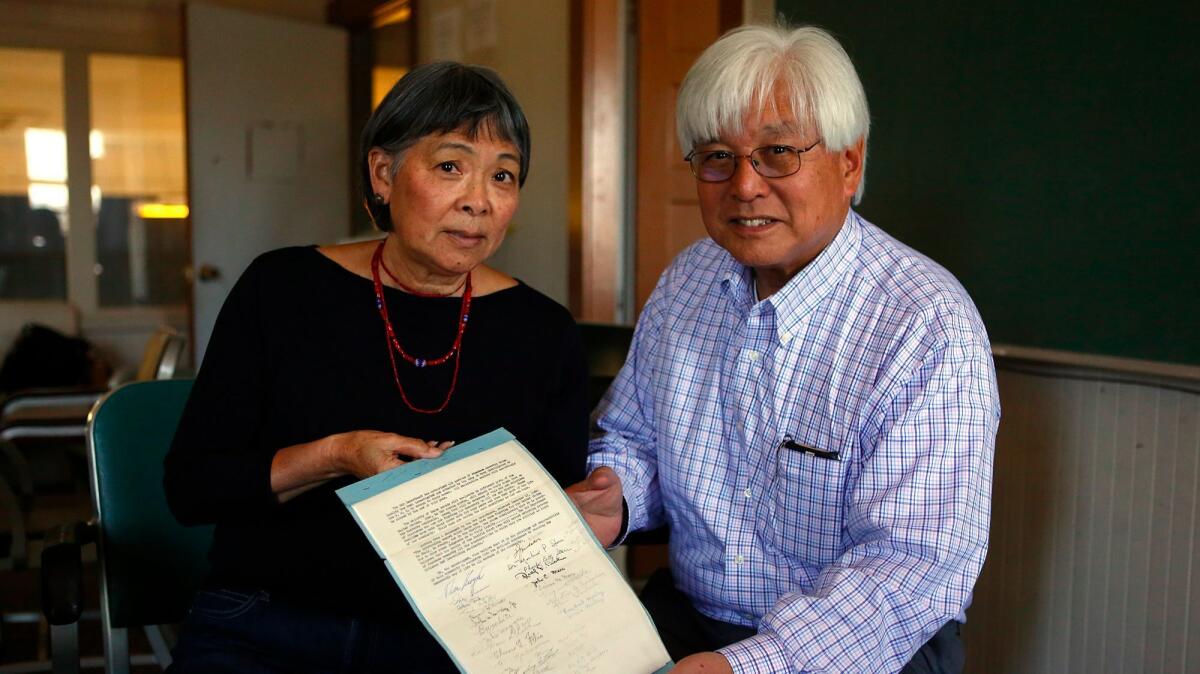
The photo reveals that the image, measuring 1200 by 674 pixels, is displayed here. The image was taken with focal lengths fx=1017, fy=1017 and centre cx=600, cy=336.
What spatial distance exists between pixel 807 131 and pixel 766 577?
63 cm

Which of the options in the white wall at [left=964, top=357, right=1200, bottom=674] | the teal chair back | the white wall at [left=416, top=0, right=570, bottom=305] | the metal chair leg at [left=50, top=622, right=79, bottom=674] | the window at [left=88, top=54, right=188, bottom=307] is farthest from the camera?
the window at [left=88, top=54, right=188, bottom=307]

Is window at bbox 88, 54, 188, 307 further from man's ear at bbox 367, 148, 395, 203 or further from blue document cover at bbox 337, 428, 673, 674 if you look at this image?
blue document cover at bbox 337, 428, 673, 674

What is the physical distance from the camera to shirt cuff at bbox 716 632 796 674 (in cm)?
118

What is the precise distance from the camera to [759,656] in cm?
119

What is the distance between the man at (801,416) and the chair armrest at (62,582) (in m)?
0.74

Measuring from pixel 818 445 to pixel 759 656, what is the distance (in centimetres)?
33

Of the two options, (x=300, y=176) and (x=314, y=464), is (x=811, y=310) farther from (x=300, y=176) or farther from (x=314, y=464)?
(x=300, y=176)

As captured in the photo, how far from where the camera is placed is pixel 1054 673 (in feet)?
6.46

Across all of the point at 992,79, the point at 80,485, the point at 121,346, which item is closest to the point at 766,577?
the point at 992,79

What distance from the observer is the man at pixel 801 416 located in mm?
1243

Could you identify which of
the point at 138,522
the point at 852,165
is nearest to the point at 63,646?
the point at 138,522

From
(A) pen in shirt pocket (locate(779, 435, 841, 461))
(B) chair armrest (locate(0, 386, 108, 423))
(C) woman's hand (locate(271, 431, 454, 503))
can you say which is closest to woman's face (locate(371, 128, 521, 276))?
(C) woman's hand (locate(271, 431, 454, 503))

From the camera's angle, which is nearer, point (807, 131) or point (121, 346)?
point (807, 131)

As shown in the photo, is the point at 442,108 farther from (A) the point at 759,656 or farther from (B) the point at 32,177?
Result: (B) the point at 32,177
